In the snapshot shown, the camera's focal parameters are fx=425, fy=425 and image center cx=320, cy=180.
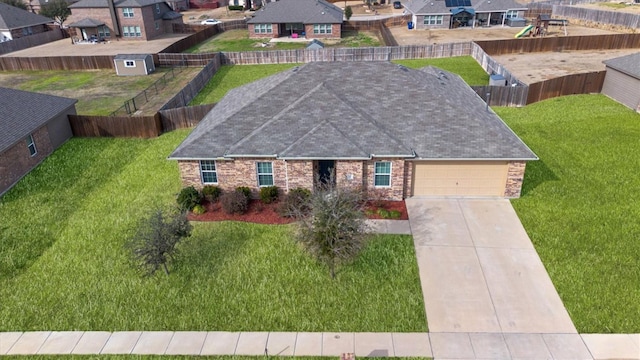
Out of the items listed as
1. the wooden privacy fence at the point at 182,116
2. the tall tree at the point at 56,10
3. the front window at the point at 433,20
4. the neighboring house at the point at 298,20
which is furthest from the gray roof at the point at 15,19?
the front window at the point at 433,20

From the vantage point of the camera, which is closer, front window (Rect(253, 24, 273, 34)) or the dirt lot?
the dirt lot

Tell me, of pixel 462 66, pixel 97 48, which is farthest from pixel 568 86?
pixel 97 48

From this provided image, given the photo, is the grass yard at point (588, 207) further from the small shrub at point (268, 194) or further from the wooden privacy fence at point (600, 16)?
the wooden privacy fence at point (600, 16)

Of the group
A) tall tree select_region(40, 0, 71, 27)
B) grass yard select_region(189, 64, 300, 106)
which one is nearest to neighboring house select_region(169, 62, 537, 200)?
grass yard select_region(189, 64, 300, 106)

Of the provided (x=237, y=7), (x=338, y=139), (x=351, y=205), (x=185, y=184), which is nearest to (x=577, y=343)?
(x=351, y=205)

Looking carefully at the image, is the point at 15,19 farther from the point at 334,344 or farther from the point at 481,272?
the point at 481,272

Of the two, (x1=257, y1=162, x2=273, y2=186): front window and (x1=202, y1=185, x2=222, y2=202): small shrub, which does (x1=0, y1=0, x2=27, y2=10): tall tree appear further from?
(x1=257, y1=162, x2=273, y2=186): front window
